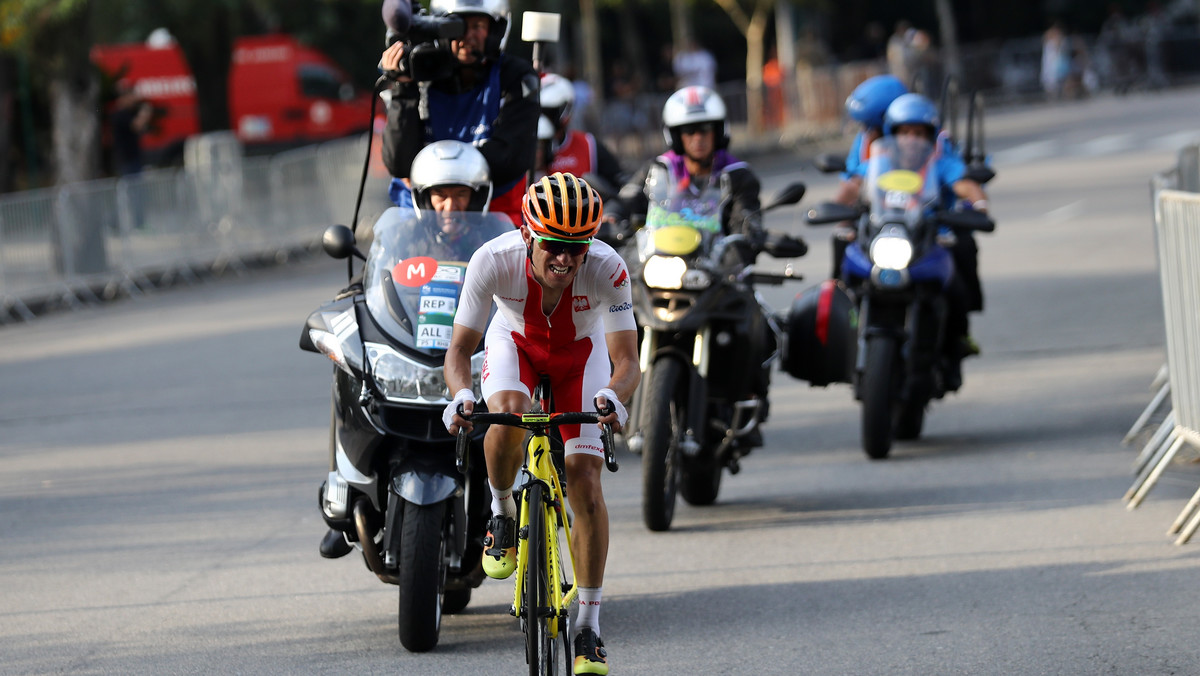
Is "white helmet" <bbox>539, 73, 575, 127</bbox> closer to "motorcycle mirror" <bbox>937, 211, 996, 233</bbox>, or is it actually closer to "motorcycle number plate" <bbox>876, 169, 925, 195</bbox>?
"motorcycle number plate" <bbox>876, 169, 925, 195</bbox>

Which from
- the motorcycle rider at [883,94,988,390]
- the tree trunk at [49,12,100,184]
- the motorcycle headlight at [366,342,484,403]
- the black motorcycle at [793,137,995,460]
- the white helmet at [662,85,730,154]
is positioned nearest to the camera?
the motorcycle headlight at [366,342,484,403]

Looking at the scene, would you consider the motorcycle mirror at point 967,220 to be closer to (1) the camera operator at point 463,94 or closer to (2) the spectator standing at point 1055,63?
(1) the camera operator at point 463,94

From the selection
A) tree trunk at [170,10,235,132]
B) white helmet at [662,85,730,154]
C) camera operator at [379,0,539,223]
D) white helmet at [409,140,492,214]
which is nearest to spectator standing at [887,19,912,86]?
tree trunk at [170,10,235,132]

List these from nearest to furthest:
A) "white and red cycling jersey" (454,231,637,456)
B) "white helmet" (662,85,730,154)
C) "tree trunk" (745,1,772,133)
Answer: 1. "white and red cycling jersey" (454,231,637,456)
2. "white helmet" (662,85,730,154)
3. "tree trunk" (745,1,772,133)

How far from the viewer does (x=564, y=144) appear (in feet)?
36.2

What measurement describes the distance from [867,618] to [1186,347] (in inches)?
92.0

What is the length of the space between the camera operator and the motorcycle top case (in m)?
1.96

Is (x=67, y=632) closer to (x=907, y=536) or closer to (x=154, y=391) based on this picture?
(x=907, y=536)

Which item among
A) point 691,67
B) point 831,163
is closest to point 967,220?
point 831,163

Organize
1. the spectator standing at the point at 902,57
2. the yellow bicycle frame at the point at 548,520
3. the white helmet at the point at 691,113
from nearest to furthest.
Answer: the yellow bicycle frame at the point at 548,520
the white helmet at the point at 691,113
the spectator standing at the point at 902,57

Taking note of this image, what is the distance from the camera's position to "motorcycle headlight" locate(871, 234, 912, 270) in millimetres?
9203

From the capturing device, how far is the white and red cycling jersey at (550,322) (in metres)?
5.42

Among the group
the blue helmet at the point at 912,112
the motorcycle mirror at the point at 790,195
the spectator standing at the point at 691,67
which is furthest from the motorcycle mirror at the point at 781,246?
the spectator standing at the point at 691,67

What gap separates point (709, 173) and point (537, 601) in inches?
156
